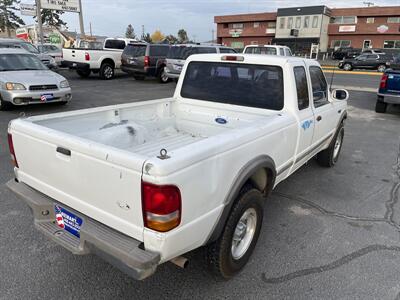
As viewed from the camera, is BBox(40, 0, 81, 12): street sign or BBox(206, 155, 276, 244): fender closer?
BBox(206, 155, 276, 244): fender

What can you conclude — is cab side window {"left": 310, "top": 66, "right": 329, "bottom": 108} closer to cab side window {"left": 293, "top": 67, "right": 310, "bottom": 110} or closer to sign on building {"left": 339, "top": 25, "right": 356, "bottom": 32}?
cab side window {"left": 293, "top": 67, "right": 310, "bottom": 110}

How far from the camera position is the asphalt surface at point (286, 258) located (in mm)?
2713

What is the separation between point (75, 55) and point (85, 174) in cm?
1653

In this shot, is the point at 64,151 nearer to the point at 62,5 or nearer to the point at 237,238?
the point at 237,238

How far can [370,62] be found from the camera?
29.1 m

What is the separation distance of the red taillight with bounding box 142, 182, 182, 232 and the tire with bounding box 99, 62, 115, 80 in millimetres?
16830

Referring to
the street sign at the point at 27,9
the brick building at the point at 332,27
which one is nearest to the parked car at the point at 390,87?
the street sign at the point at 27,9

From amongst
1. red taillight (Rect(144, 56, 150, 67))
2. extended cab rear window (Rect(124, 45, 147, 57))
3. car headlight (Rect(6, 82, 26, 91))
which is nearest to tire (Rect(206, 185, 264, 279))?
car headlight (Rect(6, 82, 26, 91))

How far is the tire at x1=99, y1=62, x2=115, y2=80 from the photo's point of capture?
17.5 m

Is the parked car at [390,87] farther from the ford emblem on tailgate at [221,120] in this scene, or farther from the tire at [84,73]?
the tire at [84,73]

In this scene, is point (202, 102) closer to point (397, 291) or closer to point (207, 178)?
point (207, 178)

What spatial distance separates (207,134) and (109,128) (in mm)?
1173

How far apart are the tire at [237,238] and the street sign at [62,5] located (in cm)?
2751

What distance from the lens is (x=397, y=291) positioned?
2.75m
